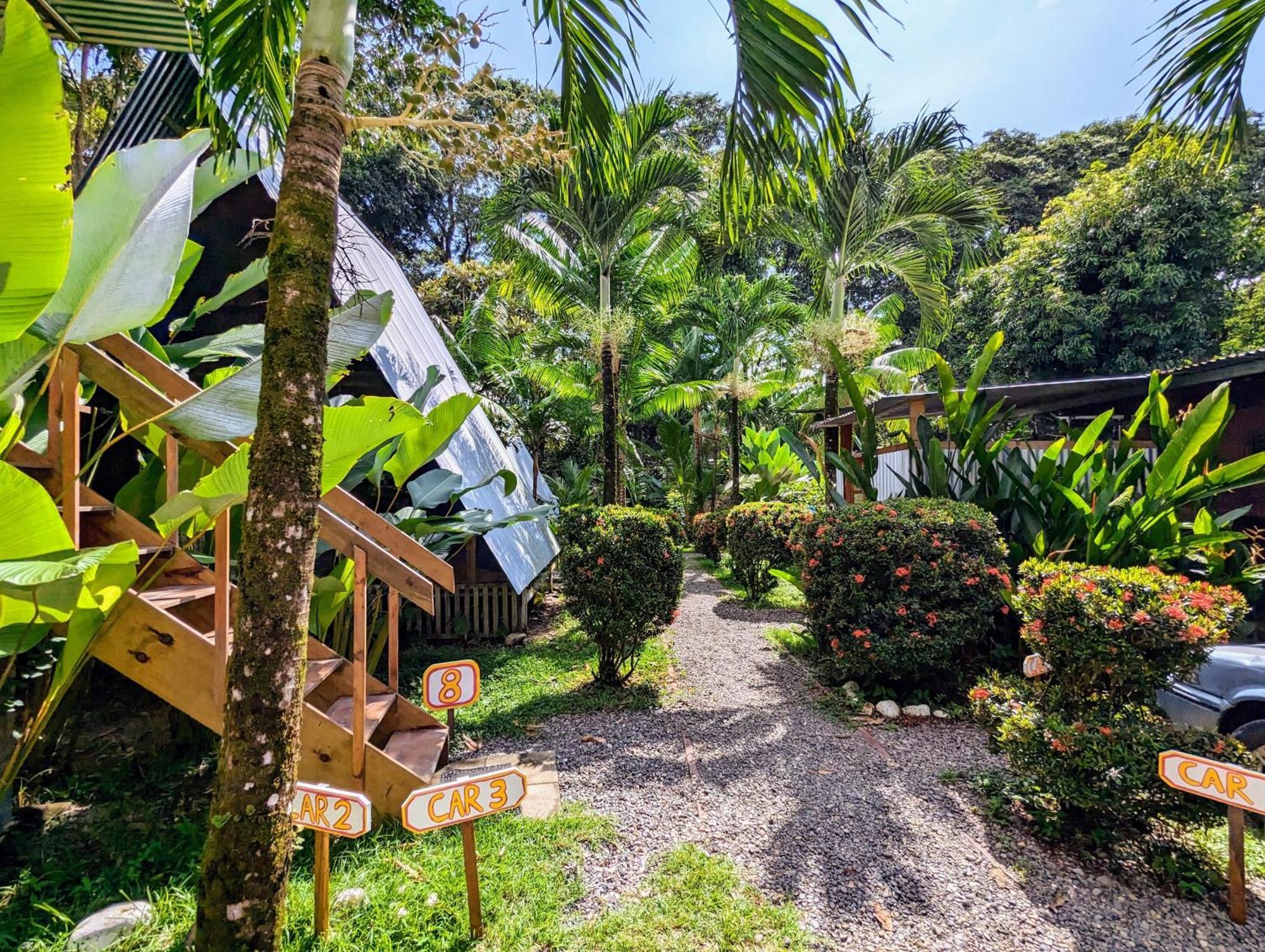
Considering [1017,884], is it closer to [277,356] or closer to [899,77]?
[277,356]

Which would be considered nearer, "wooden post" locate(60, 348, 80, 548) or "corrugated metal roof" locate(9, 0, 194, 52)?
"wooden post" locate(60, 348, 80, 548)

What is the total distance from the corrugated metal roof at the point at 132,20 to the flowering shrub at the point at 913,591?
5.73 m

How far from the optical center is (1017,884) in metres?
2.39

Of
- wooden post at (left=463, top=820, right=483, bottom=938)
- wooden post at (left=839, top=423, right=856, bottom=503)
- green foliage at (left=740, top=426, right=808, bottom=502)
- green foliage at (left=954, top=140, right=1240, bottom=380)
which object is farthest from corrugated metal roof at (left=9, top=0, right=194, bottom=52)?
green foliage at (left=954, top=140, right=1240, bottom=380)

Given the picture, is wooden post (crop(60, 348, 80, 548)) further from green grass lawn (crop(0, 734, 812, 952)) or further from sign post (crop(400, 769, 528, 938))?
sign post (crop(400, 769, 528, 938))

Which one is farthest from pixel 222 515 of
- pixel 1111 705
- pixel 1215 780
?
pixel 1111 705

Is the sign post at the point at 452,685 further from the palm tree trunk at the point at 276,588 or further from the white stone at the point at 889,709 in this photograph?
the white stone at the point at 889,709

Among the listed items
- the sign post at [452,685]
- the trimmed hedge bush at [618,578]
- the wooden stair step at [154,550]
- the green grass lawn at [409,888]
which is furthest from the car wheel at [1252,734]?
the wooden stair step at [154,550]

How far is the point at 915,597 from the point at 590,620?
2684 mm

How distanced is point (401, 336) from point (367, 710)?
3.82 m

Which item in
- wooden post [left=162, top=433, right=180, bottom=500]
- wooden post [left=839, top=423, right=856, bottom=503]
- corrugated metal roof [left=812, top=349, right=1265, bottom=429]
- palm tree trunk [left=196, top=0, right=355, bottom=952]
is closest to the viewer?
palm tree trunk [left=196, top=0, right=355, bottom=952]

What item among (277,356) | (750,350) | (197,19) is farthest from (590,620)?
(750,350)

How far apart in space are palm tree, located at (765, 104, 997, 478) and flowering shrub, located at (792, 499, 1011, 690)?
171 inches

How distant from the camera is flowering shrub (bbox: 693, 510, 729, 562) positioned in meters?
12.6
